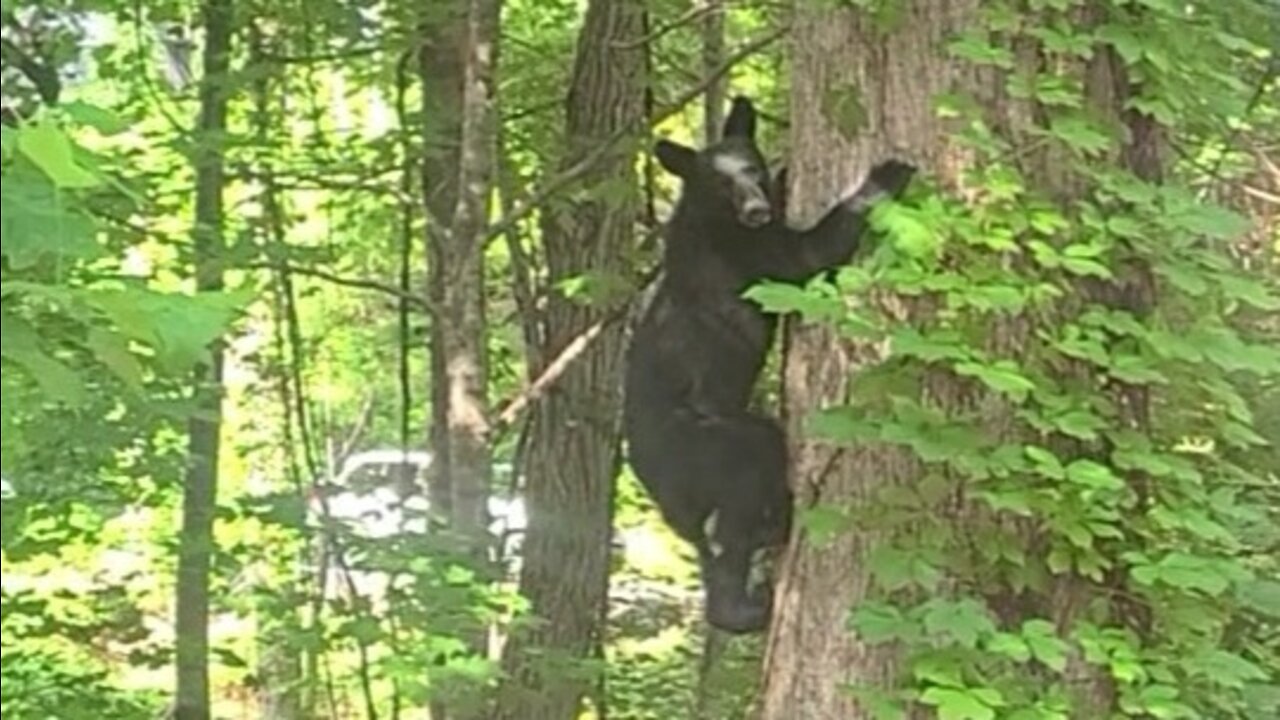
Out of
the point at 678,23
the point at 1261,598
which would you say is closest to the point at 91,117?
the point at 1261,598

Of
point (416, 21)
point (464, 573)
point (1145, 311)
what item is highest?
point (416, 21)

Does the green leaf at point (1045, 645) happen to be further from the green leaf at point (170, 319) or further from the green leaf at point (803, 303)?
the green leaf at point (170, 319)

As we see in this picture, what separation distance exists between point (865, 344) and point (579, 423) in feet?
9.59

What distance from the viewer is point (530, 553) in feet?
19.8

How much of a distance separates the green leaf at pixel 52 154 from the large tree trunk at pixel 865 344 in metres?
1.63

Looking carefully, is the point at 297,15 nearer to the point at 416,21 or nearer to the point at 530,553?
the point at 416,21

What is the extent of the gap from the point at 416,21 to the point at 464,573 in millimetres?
1786

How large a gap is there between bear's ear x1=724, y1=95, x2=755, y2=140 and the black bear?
0.01 meters

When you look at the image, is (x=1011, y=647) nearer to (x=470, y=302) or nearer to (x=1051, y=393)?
(x=1051, y=393)

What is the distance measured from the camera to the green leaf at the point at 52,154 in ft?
5.46

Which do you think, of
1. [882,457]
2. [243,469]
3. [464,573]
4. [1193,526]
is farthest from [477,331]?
[243,469]

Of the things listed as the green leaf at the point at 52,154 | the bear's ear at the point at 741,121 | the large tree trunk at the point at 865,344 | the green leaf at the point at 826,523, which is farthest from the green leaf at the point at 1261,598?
the green leaf at the point at 52,154

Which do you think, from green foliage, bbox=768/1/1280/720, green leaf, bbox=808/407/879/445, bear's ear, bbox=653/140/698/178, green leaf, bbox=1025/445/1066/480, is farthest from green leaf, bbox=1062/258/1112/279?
bear's ear, bbox=653/140/698/178

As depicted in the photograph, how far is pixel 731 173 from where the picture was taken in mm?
3732
